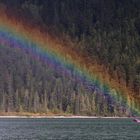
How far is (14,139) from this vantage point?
117 meters

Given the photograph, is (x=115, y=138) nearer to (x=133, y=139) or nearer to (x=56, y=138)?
(x=133, y=139)

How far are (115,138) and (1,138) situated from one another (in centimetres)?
2200

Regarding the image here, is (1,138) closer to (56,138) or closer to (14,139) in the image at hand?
(14,139)

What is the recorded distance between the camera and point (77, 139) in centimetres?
11631

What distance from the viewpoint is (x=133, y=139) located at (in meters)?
119

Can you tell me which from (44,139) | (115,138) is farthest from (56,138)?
(115,138)

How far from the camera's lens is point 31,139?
115062 millimetres

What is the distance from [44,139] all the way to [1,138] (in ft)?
28.8

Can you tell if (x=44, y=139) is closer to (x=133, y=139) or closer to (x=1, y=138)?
(x=1, y=138)

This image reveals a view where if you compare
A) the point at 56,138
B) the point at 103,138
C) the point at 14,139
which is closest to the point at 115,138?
the point at 103,138

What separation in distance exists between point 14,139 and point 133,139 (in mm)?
22664

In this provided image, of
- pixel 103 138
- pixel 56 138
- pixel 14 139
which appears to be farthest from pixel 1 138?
pixel 103 138

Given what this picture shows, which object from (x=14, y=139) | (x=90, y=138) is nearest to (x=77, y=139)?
(x=90, y=138)

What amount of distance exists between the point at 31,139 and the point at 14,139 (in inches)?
142
